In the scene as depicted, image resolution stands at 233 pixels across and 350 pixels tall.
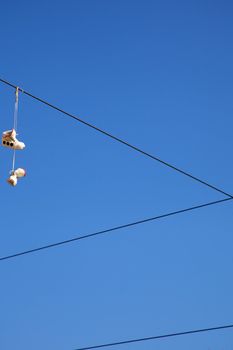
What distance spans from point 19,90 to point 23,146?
212 cm

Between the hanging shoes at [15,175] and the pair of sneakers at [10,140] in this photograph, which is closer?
the pair of sneakers at [10,140]

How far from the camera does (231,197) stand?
1165 centimetres

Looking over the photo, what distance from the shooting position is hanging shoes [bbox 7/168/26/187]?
11.9 m

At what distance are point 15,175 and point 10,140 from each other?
2.26 ft

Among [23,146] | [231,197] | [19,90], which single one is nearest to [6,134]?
[23,146]

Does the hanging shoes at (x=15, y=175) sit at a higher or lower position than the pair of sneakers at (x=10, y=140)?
lower

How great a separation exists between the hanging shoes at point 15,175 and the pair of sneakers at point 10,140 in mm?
483

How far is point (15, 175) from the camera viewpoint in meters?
12.0

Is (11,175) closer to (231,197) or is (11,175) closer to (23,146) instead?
(23,146)

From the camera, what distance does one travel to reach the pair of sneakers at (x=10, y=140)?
11586 millimetres

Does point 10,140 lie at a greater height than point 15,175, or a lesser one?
greater

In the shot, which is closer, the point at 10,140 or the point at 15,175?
the point at 10,140

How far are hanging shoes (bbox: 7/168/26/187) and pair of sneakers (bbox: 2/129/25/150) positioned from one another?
0.48 metres

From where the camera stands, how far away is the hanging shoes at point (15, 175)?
1193 centimetres
